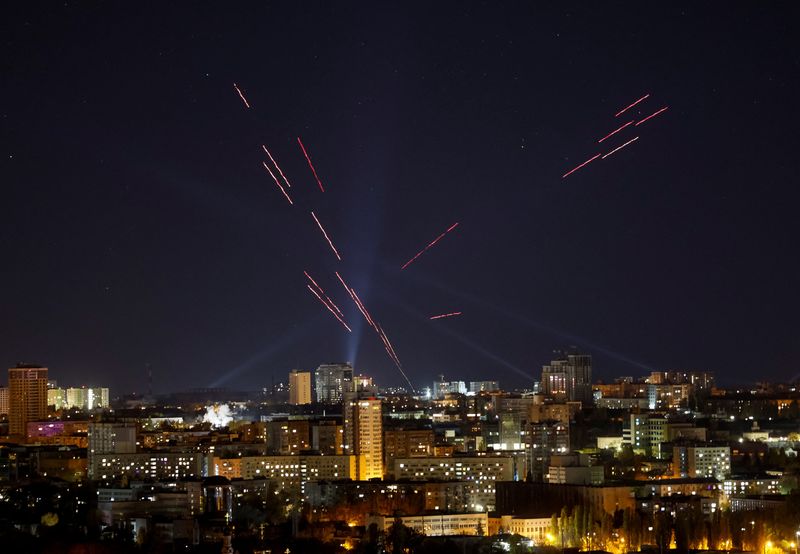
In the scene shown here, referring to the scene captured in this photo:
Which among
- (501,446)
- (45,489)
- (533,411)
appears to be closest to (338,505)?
(45,489)

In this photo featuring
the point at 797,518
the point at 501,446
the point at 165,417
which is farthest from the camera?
the point at 165,417

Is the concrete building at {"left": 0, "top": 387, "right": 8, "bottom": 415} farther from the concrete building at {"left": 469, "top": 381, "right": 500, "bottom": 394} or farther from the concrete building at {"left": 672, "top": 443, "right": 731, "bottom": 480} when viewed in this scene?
the concrete building at {"left": 672, "top": 443, "right": 731, "bottom": 480}

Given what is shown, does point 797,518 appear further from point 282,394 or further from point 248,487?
point 282,394

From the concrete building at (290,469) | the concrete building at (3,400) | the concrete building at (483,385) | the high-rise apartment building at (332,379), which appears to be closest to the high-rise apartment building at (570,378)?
the high-rise apartment building at (332,379)

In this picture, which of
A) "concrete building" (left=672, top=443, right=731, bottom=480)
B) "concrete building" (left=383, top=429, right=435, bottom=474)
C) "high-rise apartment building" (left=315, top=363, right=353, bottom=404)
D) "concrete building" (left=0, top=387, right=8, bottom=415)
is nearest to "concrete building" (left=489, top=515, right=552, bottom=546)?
"concrete building" (left=672, top=443, right=731, bottom=480)

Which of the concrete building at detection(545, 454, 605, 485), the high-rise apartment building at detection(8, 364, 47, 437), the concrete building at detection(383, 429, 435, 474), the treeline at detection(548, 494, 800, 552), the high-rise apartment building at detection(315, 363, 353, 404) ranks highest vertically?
the high-rise apartment building at detection(315, 363, 353, 404)

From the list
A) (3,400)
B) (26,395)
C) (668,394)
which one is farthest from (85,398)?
(668,394)

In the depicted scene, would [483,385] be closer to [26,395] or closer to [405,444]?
[26,395]
